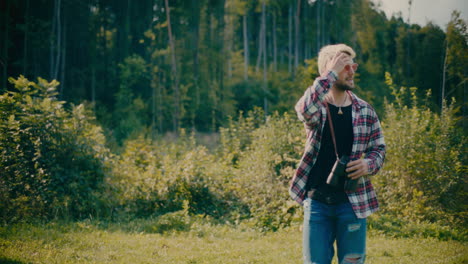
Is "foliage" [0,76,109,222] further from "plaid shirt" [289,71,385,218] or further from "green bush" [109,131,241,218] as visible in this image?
"plaid shirt" [289,71,385,218]

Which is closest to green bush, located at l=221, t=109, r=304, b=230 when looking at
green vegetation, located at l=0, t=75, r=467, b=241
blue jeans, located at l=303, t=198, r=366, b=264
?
green vegetation, located at l=0, t=75, r=467, b=241

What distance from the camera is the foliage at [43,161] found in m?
7.25

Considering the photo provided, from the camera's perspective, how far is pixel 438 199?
7375 mm

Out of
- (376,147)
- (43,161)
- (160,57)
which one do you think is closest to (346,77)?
(376,147)

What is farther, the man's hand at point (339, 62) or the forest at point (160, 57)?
the forest at point (160, 57)

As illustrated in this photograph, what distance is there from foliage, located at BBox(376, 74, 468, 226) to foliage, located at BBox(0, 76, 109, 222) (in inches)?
253

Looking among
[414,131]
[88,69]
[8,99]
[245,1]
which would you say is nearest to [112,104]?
[88,69]

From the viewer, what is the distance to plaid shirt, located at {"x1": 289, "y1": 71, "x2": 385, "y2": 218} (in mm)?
2496

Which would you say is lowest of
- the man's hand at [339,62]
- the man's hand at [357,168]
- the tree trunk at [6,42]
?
the man's hand at [357,168]

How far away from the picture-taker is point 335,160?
2.62 metres

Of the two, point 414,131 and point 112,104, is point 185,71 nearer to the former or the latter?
point 112,104

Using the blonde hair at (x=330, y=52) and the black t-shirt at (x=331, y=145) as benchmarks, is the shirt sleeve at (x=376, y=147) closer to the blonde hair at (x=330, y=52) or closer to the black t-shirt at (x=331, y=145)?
the black t-shirt at (x=331, y=145)

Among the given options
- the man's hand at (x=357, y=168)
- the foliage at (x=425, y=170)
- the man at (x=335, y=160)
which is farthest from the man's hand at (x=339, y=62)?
the foliage at (x=425, y=170)

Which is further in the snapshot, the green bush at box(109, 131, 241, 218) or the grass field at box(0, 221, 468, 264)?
the green bush at box(109, 131, 241, 218)
